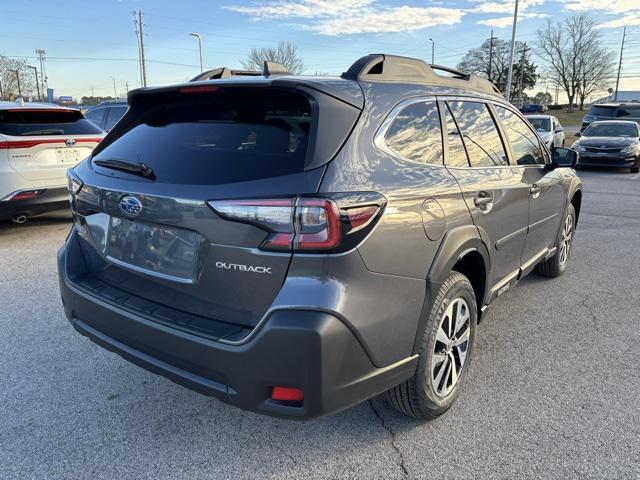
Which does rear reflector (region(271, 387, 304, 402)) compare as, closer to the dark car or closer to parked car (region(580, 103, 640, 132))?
the dark car

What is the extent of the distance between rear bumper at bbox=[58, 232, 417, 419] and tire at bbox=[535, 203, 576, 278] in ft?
10.5

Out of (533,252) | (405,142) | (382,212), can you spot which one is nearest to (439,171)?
(405,142)

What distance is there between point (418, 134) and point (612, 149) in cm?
1435

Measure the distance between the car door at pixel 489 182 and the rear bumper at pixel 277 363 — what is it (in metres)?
1.09

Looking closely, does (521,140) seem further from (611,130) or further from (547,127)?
(547,127)

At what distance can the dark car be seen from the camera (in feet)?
6.49

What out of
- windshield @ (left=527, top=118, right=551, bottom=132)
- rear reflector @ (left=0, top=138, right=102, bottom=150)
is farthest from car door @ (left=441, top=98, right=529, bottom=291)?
windshield @ (left=527, top=118, right=551, bottom=132)

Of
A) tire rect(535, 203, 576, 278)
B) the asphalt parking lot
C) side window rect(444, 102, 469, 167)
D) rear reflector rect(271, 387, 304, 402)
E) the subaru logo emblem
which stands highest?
side window rect(444, 102, 469, 167)

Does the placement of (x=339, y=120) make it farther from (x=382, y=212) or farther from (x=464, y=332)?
(x=464, y=332)

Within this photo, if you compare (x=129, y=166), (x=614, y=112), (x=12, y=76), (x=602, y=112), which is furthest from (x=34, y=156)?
(x=12, y=76)

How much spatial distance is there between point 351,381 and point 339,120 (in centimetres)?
109

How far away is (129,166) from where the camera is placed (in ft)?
8.23

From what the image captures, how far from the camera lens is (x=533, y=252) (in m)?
4.14

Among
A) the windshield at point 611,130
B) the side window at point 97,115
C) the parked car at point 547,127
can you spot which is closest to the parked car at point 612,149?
the windshield at point 611,130
